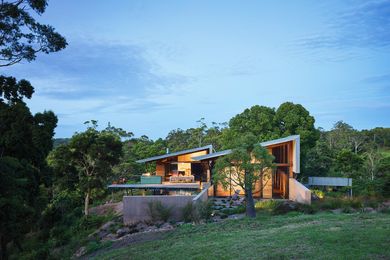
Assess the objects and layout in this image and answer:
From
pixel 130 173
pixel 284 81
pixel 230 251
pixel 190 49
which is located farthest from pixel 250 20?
pixel 130 173

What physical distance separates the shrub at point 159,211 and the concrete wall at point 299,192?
22.4 ft

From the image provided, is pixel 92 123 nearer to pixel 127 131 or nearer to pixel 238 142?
pixel 127 131

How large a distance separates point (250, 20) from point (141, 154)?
992 inches

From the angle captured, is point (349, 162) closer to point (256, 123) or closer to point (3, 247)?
point (256, 123)

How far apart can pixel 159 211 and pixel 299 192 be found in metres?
7.97

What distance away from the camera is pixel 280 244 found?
8672 mm

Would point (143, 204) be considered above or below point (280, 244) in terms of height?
below

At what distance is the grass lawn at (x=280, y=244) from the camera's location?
7641mm

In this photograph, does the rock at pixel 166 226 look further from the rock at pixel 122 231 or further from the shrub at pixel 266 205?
the shrub at pixel 266 205

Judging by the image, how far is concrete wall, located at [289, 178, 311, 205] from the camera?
19.1 metres

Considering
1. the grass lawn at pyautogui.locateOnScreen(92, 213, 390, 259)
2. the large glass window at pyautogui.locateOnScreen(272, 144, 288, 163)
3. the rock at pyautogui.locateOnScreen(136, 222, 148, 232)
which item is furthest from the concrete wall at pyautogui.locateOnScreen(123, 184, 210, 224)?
the large glass window at pyautogui.locateOnScreen(272, 144, 288, 163)

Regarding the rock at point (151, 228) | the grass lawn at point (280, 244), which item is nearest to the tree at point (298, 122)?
the rock at point (151, 228)

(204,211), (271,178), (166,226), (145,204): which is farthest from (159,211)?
(271,178)

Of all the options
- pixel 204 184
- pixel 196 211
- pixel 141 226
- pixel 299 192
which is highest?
pixel 204 184
